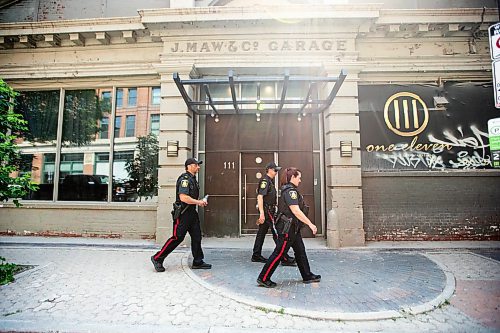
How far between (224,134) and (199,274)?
15.1ft

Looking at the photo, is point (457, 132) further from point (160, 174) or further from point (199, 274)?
point (160, 174)

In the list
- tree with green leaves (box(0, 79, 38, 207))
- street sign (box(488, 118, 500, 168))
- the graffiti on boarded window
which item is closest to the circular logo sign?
the graffiti on boarded window

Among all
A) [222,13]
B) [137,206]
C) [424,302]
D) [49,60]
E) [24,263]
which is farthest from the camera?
[49,60]

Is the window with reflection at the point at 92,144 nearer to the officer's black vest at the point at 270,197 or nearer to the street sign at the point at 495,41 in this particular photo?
the officer's black vest at the point at 270,197

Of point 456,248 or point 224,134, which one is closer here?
point 456,248

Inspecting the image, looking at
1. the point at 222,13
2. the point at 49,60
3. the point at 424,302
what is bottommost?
the point at 424,302

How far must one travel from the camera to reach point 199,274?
4.70 metres

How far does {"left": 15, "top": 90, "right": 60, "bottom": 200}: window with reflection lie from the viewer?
8.04 m

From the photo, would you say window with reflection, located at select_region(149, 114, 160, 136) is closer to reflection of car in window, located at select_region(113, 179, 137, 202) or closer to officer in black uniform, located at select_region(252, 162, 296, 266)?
reflection of car in window, located at select_region(113, 179, 137, 202)

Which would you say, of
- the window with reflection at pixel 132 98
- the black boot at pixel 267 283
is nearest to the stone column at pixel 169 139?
the window with reflection at pixel 132 98

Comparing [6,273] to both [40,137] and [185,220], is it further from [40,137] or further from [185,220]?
[40,137]

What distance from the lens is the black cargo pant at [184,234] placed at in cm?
470

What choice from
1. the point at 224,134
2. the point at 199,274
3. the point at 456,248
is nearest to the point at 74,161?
the point at 224,134

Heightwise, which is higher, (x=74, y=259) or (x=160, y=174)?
(x=160, y=174)
